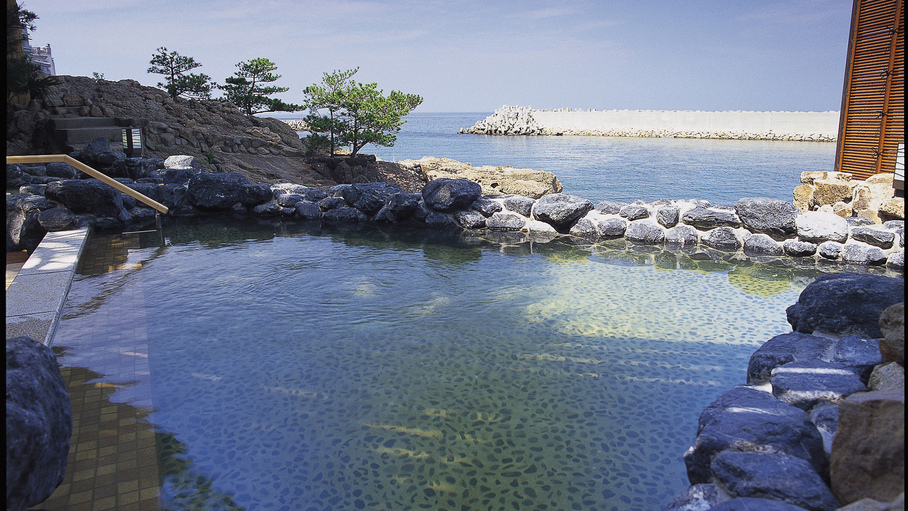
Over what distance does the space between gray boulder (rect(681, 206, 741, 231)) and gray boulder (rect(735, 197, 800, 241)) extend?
115 mm

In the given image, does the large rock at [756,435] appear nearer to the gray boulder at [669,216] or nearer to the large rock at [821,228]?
the large rock at [821,228]

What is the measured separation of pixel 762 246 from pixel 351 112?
16.2 meters

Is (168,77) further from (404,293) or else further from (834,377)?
(834,377)

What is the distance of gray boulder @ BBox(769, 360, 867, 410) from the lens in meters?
2.66

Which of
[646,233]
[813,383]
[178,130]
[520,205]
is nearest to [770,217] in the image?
[646,233]

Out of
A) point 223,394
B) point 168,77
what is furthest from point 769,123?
point 223,394

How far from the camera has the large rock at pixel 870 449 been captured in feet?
5.67

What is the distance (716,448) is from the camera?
2391 millimetres

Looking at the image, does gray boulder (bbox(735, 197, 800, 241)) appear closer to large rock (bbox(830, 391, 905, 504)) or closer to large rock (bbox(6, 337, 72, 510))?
large rock (bbox(830, 391, 905, 504))

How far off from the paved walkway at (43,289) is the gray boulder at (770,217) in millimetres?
7346

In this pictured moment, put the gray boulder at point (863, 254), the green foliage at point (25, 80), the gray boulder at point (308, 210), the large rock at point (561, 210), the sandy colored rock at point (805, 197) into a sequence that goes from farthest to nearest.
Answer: the green foliage at point (25, 80), the sandy colored rock at point (805, 197), the gray boulder at point (308, 210), the large rock at point (561, 210), the gray boulder at point (863, 254)

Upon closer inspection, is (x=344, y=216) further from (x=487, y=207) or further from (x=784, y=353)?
(x=784, y=353)

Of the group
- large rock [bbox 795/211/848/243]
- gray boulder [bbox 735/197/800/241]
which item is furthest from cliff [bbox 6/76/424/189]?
large rock [bbox 795/211/848/243]

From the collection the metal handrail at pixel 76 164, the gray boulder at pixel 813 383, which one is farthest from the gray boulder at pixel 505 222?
the gray boulder at pixel 813 383
